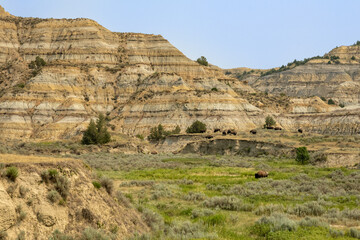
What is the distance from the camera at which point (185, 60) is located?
12588cm

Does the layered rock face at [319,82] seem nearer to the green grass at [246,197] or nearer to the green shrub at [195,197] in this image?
the green grass at [246,197]

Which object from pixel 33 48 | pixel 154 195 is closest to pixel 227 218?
pixel 154 195

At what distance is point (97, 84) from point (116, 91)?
6184mm

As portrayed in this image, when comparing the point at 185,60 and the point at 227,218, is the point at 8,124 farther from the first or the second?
the point at 227,218

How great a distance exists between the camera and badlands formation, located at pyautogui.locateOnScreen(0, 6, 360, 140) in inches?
3829

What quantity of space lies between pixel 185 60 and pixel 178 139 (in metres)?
52.7

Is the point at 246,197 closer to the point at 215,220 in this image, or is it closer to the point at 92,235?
the point at 215,220

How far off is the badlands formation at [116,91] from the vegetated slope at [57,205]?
7796cm

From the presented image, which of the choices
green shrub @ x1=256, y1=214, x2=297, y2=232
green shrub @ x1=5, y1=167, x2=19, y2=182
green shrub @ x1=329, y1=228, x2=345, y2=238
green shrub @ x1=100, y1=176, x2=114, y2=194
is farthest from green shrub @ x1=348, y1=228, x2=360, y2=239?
green shrub @ x1=5, y1=167, x2=19, y2=182

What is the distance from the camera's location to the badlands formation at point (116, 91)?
97250mm

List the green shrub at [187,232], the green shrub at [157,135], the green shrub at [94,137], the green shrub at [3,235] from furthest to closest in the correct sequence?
the green shrub at [157,135]
the green shrub at [94,137]
the green shrub at [187,232]
the green shrub at [3,235]

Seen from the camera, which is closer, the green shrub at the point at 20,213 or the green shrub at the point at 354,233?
the green shrub at the point at 20,213

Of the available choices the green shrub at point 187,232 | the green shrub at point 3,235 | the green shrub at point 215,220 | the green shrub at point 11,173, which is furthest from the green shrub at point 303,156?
the green shrub at point 3,235

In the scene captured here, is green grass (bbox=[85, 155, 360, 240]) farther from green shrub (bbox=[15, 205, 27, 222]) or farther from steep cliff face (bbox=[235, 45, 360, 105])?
steep cliff face (bbox=[235, 45, 360, 105])
